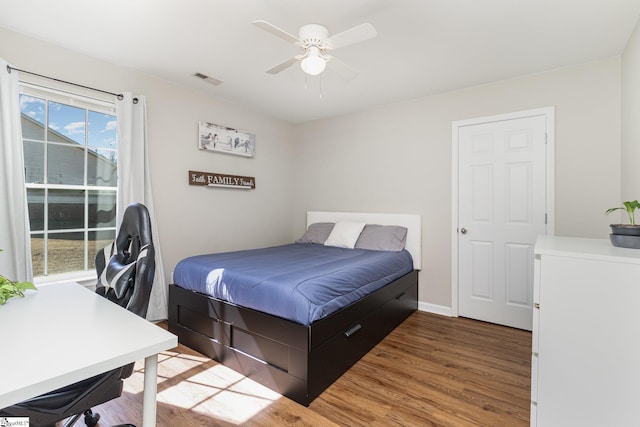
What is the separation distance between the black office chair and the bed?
2.79 feet

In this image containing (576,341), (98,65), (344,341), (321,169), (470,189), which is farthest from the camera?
(321,169)

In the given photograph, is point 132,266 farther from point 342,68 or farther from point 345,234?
Answer: point 345,234

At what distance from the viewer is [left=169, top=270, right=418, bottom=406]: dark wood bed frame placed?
6.27 feet

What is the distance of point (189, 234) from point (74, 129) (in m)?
1.40

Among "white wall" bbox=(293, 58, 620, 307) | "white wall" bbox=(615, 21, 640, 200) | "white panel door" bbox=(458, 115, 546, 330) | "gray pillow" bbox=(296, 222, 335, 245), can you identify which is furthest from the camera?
"gray pillow" bbox=(296, 222, 335, 245)

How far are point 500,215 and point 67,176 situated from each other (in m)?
4.08

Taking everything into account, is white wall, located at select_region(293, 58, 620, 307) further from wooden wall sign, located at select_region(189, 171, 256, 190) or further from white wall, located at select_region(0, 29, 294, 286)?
wooden wall sign, located at select_region(189, 171, 256, 190)

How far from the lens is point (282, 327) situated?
198 cm

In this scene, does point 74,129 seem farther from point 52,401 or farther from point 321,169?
point 321,169

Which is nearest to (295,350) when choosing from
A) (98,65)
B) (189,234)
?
(189,234)

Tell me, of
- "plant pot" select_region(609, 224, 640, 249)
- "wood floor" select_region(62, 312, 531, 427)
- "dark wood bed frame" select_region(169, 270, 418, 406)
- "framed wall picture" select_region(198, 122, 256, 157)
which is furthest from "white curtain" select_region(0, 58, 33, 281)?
"plant pot" select_region(609, 224, 640, 249)

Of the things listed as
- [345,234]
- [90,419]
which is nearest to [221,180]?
[345,234]

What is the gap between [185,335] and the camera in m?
2.62

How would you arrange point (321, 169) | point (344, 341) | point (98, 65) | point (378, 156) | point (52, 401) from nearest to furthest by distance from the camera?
point (52, 401)
point (344, 341)
point (98, 65)
point (378, 156)
point (321, 169)
